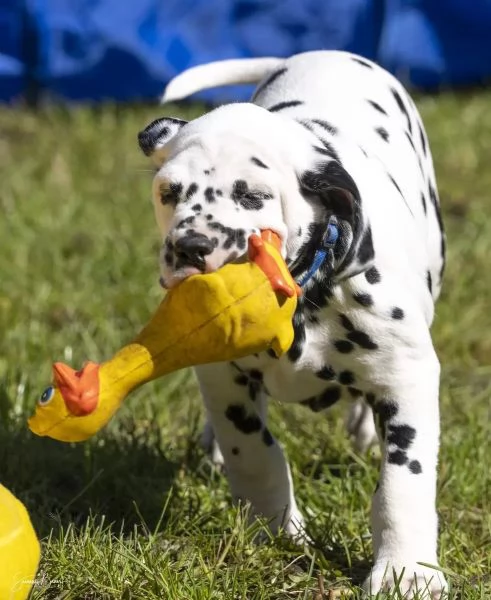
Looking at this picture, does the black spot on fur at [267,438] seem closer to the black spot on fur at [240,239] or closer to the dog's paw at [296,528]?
the dog's paw at [296,528]

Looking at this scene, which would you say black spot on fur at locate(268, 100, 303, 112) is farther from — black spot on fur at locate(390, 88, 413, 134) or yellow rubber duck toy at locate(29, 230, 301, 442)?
yellow rubber duck toy at locate(29, 230, 301, 442)

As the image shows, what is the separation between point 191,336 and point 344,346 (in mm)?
535

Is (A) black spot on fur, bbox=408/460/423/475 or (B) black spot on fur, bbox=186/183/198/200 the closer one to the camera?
(B) black spot on fur, bbox=186/183/198/200

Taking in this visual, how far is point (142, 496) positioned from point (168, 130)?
128 centimetres

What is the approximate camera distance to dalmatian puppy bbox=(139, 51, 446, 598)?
3008mm

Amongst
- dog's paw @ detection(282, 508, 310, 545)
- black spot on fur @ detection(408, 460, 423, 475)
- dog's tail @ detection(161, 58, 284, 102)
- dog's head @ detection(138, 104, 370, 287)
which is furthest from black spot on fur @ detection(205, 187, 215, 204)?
dog's tail @ detection(161, 58, 284, 102)

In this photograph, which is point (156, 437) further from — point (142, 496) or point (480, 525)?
point (480, 525)

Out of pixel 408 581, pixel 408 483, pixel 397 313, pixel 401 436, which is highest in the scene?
pixel 397 313

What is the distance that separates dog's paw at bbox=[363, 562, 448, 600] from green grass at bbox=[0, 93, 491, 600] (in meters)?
0.08

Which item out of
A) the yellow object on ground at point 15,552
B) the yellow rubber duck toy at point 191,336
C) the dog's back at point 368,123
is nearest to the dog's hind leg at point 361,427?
the dog's back at point 368,123

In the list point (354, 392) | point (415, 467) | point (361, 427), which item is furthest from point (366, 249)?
point (361, 427)

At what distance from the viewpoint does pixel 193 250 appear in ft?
9.42

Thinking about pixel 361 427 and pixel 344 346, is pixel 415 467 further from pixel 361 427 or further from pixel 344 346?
pixel 361 427

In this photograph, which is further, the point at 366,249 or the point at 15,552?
the point at 366,249
